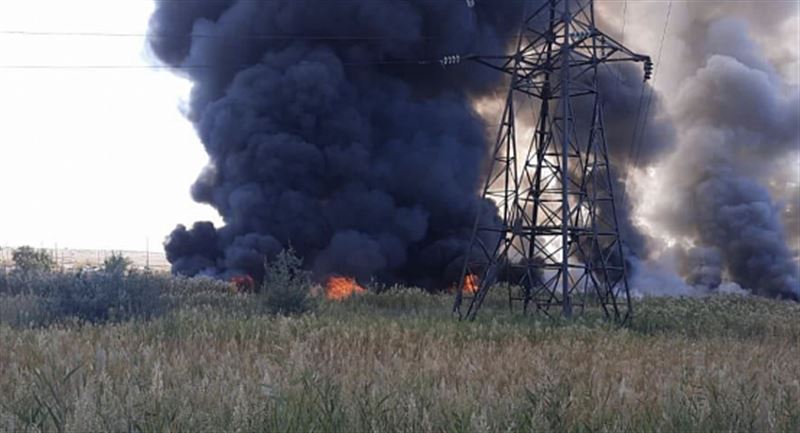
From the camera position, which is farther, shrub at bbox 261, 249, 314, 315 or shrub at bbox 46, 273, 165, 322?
shrub at bbox 261, 249, 314, 315

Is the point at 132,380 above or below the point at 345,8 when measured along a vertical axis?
below

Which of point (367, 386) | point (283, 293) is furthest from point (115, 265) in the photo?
point (367, 386)

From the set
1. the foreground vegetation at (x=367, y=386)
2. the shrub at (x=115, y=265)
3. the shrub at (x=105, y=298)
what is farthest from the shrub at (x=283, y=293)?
the foreground vegetation at (x=367, y=386)

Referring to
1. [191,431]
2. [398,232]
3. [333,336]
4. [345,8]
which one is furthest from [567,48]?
[345,8]

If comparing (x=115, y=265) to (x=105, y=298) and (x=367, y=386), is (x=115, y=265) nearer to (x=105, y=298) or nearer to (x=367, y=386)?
(x=105, y=298)

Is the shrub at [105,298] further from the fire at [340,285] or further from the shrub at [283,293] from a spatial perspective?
the fire at [340,285]

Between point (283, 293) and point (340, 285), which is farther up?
point (340, 285)

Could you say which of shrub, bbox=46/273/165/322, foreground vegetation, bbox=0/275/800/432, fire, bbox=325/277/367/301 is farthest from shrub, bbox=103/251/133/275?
fire, bbox=325/277/367/301

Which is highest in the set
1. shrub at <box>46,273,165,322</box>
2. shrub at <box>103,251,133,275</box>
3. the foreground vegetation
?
shrub at <box>103,251,133,275</box>

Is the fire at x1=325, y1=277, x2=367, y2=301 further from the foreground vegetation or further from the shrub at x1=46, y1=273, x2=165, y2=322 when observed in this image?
the foreground vegetation

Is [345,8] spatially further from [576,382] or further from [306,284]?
[576,382]

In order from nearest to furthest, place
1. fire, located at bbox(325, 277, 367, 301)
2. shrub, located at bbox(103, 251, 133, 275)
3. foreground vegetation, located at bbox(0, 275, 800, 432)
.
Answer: foreground vegetation, located at bbox(0, 275, 800, 432)
shrub, located at bbox(103, 251, 133, 275)
fire, located at bbox(325, 277, 367, 301)

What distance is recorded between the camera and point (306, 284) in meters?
23.2

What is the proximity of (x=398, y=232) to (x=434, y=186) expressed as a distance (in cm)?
391
